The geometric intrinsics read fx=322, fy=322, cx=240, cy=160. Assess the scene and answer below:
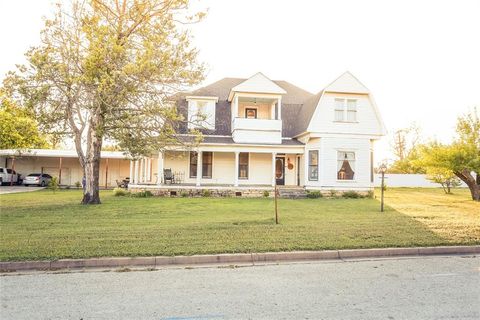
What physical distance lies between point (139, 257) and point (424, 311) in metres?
4.73

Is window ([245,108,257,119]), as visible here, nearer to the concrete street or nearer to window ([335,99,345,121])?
window ([335,99,345,121])

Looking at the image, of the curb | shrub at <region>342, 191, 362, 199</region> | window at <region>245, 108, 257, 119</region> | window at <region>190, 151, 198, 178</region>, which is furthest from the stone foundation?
the curb

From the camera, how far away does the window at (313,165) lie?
19875 millimetres

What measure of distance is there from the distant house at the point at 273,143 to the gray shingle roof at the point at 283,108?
0.07 metres

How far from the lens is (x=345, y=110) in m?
20.0

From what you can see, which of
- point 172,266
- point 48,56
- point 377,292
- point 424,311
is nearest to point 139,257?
point 172,266

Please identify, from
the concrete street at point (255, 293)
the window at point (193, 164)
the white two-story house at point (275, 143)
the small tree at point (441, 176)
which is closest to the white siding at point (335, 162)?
the white two-story house at point (275, 143)

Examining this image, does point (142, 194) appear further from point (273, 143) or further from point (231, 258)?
point (231, 258)

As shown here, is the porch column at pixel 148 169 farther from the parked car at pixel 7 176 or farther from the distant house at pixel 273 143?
the parked car at pixel 7 176

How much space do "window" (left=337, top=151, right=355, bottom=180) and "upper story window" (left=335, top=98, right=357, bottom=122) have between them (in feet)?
6.95

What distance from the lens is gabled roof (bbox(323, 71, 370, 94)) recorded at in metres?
19.8

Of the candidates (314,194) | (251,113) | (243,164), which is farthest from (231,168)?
(314,194)

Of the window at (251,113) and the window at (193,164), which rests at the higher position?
the window at (251,113)

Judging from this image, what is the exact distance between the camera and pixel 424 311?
401 cm
